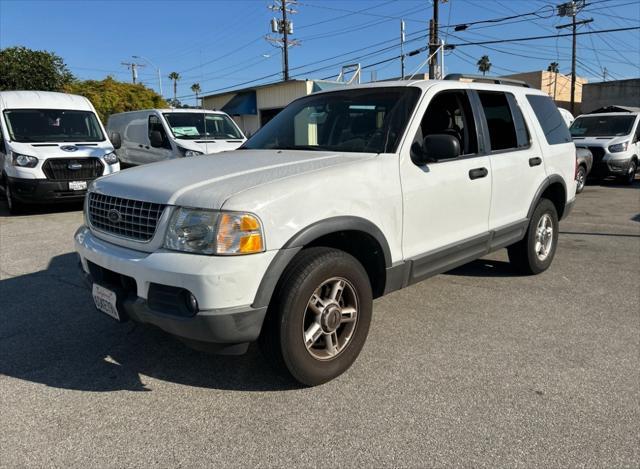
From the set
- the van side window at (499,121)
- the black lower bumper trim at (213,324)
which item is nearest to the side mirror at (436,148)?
the van side window at (499,121)

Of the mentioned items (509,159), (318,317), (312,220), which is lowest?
(318,317)

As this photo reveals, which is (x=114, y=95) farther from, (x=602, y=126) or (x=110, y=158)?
(x=602, y=126)

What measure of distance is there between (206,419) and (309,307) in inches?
32.9

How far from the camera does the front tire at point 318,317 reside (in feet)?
9.14

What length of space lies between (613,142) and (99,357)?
1399 centimetres

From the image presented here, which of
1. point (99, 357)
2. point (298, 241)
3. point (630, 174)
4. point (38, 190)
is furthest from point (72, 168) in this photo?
point (630, 174)

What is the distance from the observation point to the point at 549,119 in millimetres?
5309

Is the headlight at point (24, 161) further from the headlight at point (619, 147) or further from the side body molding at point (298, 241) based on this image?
the headlight at point (619, 147)

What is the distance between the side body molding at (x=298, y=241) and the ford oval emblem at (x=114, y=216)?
1.03 meters

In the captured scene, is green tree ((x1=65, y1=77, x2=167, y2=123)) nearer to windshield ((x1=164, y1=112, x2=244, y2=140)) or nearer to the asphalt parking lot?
windshield ((x1=164, y1=112, x2=244, y2=140))

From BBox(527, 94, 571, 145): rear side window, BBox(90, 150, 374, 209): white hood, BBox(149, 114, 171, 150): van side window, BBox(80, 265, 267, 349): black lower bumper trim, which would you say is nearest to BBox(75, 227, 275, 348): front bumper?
BBox(80, 265, 267, 349): black lower bumper trim

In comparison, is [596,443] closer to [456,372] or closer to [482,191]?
[456,372]

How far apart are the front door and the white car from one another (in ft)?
36.7

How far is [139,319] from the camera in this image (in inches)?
111
